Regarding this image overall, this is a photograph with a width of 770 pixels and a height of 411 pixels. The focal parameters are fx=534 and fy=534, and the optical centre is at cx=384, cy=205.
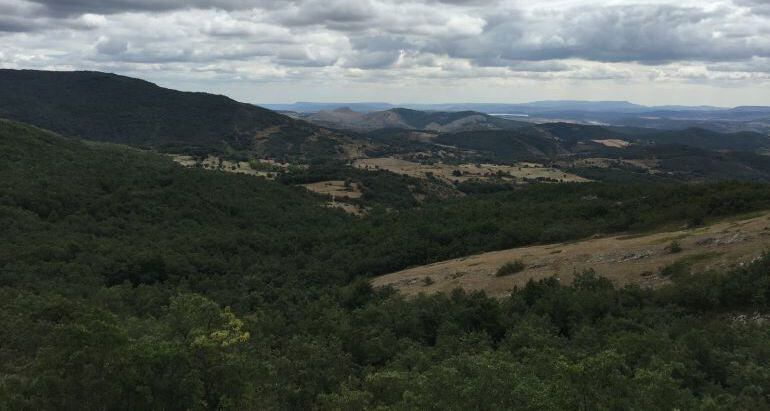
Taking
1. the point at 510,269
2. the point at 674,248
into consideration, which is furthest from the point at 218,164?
the point at 674,248

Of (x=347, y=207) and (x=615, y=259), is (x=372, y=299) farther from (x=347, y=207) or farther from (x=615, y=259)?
(x=347, y=207)

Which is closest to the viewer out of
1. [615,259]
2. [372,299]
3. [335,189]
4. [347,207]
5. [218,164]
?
[615,259]

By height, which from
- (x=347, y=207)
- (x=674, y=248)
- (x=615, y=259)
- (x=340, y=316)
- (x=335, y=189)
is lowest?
(x=347, y=207)

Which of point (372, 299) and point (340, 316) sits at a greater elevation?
point (340, 316)

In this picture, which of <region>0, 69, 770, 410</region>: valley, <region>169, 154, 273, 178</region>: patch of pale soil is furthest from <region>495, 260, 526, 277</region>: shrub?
<region>169, 154, 273, 178</region>: patch of pale soil

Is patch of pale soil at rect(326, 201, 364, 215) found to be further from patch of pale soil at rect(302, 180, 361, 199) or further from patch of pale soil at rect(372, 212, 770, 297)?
patch of pale soil at rect(372, 212, 770, 297)

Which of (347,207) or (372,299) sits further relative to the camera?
(347,207)

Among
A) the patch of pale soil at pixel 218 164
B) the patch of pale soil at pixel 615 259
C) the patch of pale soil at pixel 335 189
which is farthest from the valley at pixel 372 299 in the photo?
the patch of pale soil at pixel 218 164
